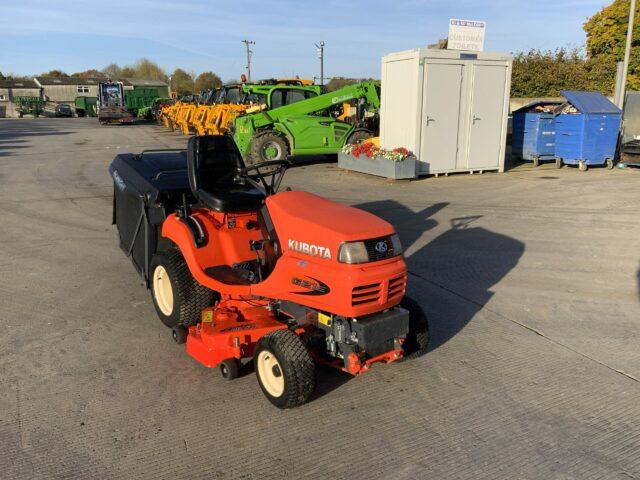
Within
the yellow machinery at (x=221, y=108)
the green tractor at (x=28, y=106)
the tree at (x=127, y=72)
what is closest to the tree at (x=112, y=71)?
the tree at (x=127, y=72)

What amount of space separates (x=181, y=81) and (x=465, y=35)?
75525 millimetres

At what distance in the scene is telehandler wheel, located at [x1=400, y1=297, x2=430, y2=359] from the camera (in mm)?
3902

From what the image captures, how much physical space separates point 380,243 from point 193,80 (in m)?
84.4

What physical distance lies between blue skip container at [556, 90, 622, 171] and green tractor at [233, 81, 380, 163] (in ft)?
16.8

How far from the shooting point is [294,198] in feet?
12.2

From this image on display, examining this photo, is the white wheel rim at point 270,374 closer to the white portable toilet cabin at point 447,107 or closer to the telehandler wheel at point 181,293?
the telehandler wheel at point 181,293

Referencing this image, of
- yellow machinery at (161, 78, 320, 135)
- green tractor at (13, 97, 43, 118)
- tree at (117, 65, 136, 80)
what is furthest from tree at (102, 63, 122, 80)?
yellow machinery at (161, 78, 320, 135)

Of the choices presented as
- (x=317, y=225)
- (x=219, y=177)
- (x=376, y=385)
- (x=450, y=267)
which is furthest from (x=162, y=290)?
(x=450, y=267)

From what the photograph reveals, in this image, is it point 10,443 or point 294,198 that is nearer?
point 10,443

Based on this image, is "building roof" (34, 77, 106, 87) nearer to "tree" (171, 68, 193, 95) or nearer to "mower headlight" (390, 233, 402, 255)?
"tree" (171, 68, 193, 95)

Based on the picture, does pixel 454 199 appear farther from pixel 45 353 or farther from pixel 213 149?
pixel 45 353

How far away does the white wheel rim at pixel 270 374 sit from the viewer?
11.1 feet

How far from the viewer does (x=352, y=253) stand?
3197mm

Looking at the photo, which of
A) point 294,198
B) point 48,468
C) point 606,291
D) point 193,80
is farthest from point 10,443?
point 193,80
